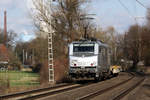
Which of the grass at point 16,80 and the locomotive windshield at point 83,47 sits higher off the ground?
the locomotive windshield at point 83,47

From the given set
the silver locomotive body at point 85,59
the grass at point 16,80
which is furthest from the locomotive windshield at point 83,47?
the grass at point 16,80

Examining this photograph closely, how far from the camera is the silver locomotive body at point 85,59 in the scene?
22125 mm

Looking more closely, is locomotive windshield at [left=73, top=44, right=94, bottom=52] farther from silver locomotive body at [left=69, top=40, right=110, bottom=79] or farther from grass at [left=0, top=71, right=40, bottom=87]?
grass at [left=0, top=71, right=40, bottom=87]

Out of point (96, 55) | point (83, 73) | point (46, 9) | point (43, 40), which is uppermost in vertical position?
point (46, 9)

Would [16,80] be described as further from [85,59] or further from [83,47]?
[85,59]

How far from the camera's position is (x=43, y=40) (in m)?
43.0

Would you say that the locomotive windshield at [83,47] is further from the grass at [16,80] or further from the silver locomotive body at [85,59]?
the grass at [16,80]

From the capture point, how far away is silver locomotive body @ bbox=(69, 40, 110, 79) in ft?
72.6

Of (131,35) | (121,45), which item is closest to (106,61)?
(131,35)

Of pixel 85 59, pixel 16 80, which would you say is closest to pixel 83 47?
pixel 85 59

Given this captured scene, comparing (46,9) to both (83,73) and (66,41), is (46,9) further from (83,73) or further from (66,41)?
(83,73)

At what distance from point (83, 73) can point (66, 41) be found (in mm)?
14462

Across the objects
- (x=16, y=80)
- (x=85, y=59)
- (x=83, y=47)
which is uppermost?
(x=83, y=47)

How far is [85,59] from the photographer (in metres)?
22.3
